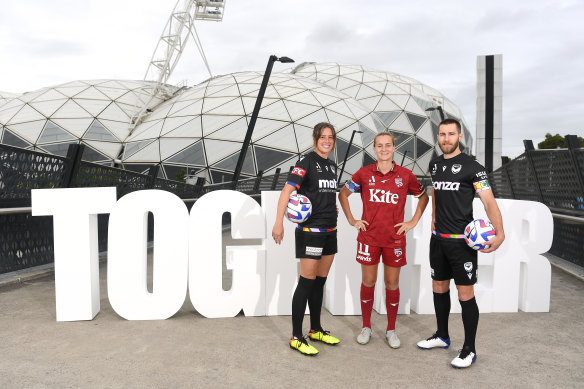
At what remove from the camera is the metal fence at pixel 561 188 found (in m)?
5.94

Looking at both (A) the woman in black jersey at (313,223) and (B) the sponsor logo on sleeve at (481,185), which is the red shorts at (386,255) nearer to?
(A) the woman in black jersey at (313,223)

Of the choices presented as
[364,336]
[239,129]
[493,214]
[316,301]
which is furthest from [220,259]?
[239,129]

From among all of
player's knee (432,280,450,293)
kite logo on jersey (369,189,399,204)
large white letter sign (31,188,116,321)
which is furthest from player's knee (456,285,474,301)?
large white letter sign (31,188,116,321)

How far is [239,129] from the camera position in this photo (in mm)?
27969

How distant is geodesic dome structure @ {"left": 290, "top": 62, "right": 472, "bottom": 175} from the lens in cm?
4041

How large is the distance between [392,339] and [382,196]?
114 centimetres

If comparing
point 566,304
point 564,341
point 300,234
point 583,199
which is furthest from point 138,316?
point 583,199

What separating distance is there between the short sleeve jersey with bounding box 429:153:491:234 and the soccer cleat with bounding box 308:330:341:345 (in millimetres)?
1203

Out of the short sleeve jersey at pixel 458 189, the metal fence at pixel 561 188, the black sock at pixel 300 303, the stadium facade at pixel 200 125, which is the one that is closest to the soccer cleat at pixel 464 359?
the short sleeve jersey at pixel 458 189

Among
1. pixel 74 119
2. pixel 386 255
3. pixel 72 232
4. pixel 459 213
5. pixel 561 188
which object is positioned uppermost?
pixel 74 119

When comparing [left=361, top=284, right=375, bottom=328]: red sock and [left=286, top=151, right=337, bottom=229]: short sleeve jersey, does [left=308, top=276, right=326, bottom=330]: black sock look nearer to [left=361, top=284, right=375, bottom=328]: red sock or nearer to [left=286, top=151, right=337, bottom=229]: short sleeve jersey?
[left=361, top=284, right=375, bottom=328]: red sock

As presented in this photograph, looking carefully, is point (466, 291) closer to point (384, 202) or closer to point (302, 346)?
point (384, 202)

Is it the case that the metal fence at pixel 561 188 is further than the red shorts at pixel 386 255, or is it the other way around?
the metal fence at pixel 561 188

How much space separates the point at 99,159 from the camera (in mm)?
31188
